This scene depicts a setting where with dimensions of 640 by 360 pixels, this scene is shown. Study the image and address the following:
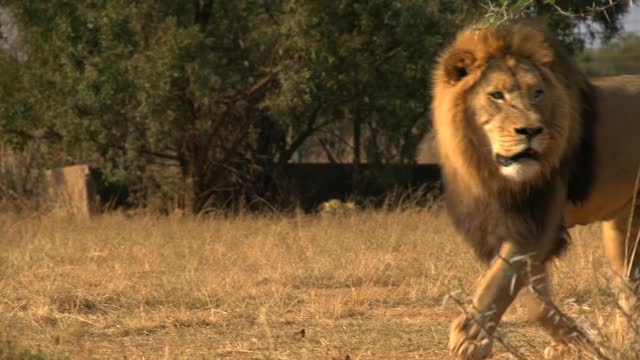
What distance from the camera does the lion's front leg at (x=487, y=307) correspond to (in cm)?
361

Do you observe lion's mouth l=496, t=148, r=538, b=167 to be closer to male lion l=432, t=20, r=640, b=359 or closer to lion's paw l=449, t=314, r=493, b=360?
male lion l=432, t=20, r=640, b=359

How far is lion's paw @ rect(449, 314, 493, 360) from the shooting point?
3.61 meters

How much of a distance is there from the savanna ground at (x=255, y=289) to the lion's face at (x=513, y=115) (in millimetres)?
505

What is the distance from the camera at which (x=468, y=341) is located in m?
3.62

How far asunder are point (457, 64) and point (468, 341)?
3.28 ft

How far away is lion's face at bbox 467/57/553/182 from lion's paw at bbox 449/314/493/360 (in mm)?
519

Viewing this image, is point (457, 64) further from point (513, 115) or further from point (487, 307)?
point (487, 307)

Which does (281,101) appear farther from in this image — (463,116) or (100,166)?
Result: (463,116)

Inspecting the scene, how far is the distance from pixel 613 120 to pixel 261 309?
1962mm

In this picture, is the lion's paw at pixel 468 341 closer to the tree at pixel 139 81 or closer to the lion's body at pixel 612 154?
the lion's body at pixel 612 154

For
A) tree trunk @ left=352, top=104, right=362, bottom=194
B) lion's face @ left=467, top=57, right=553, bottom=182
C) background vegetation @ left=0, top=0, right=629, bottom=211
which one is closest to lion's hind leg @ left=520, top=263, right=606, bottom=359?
lion's face @ left=467, top=57, right=553, bottom=182

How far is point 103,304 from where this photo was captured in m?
5.58

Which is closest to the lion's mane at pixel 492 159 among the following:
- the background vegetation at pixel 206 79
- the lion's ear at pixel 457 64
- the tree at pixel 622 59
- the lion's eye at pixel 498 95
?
the lion's ear at pixel 457 64

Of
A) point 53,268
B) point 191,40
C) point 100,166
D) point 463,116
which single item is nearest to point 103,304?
point 53,268
